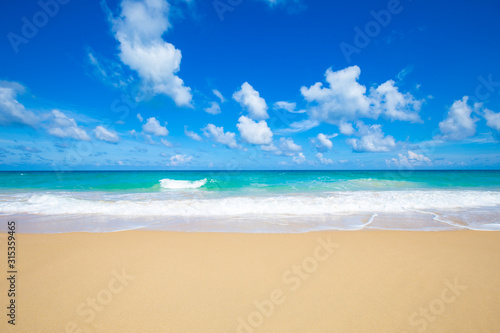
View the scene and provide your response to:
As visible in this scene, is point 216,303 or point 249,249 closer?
point 216,303

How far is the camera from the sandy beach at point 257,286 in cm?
229

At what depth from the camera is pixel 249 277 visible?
3129 mm

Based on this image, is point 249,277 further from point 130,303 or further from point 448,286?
point 448,286

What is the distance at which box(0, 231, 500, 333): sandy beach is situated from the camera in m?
2.29

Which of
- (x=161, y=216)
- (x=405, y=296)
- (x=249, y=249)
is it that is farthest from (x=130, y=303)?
(x=161, y=216)

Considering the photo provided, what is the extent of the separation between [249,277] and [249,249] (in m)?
1.03

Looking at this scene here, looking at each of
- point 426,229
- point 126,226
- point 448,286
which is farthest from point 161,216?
point 426,229

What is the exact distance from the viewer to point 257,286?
2.91 metres

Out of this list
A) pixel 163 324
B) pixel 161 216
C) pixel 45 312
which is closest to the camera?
pixel 163 324

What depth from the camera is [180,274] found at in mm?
3203

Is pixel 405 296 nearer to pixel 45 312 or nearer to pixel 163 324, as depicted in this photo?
pixel 163 324

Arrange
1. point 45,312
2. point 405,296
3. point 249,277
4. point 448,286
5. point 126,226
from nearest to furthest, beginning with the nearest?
point 45,312 → point 405,296 → point 448,286 → point 249,277 → point 126,226

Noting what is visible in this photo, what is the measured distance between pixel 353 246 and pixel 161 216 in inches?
239

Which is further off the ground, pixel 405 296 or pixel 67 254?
pixel 67 254
